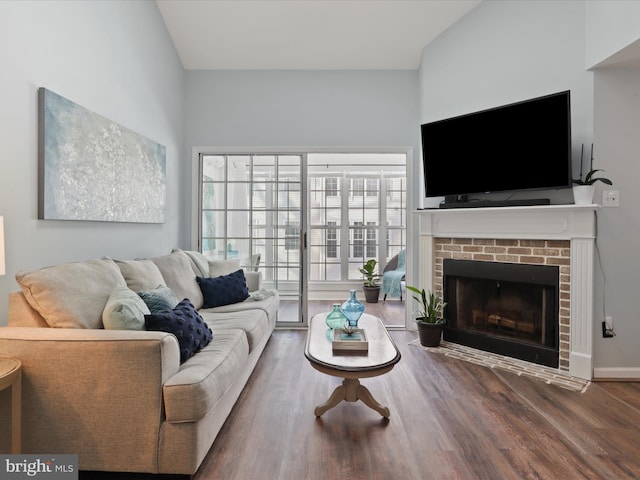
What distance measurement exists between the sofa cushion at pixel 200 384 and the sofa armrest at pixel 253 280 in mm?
1878

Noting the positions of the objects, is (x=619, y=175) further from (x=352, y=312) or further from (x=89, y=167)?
(x=89, y=167)

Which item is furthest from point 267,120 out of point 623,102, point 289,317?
point 623,102

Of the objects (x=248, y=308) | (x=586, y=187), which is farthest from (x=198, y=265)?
(x=586, y=187)

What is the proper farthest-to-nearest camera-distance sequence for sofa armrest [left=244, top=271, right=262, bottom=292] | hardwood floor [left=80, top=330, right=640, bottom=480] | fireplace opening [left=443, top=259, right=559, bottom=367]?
sofa armrest [left=244, top=271, right=262, bottom=292]
fireplace opening [left=443, top=259, right=559, bottom=367]
hardwood floor [left=80, top=330, right=640, bottom=480]

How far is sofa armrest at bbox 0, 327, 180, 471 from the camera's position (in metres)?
1.69

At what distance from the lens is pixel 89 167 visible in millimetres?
2664

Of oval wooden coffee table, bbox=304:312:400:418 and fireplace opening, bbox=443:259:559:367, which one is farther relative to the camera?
fireplace opening, bbox=443:259:559:367

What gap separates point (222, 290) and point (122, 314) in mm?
1608

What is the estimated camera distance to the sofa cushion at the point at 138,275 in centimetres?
266

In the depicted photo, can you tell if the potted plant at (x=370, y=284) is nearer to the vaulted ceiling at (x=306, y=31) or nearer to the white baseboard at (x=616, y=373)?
the vaulted ceiling at (x=306, y=31)

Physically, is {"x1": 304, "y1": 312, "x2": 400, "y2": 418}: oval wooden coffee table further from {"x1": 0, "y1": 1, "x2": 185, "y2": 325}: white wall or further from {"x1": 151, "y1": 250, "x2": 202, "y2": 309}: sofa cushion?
{"x1": 0, "y1": 1, "x2": 185, "y2": 325}: white wall

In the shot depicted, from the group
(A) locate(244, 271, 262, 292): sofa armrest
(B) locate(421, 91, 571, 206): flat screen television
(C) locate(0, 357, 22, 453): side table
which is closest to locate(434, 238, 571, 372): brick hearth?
(B) locate(421, 91, 571, 206): flat screen television

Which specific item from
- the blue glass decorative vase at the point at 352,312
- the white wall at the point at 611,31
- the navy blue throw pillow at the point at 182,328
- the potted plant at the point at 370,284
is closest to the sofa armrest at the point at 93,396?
the navy blue throw pillow at the point at 182,328

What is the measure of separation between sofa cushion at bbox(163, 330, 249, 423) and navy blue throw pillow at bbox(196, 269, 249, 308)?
1321 mm
